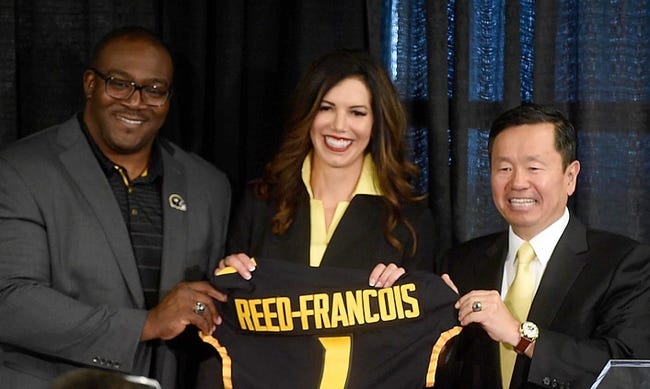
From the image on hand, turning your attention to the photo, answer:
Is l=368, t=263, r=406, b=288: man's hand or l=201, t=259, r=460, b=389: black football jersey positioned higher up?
l=368, t=263, r=406, b=288: man's hand

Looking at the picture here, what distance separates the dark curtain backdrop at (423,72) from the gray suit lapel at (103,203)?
63 cm

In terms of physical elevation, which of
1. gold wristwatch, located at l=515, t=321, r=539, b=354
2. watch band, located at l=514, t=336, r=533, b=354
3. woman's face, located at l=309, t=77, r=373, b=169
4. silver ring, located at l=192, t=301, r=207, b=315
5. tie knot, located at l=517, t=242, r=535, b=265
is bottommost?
watch band, located at l=514, t=336, r=533, b=354

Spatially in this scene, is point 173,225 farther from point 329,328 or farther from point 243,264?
point 329,328

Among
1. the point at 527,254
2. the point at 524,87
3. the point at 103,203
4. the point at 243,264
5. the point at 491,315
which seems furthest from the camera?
the point at 524,87

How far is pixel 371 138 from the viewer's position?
2936mm

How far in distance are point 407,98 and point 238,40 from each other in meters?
0.56

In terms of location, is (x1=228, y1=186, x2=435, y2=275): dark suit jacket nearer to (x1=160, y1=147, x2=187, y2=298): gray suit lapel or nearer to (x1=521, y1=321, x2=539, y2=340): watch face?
(x1=160, y1=147, x2=187, y2=298): gray suit lapel

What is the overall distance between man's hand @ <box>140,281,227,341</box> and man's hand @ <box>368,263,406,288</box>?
365 mm

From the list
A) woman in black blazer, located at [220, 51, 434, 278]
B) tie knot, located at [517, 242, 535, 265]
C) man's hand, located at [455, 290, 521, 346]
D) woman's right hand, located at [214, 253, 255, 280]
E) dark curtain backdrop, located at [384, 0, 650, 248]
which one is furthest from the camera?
dark curtain backdrop, located at [384, 0, 650, 248]

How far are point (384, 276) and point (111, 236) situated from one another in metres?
0.73

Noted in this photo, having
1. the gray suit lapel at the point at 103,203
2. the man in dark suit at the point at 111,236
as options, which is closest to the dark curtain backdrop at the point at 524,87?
the man in dark suit at the point at 111,236

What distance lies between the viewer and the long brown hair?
2.88 meters

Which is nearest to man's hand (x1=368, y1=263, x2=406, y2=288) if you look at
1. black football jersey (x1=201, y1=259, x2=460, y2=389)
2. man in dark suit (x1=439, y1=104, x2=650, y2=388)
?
black football jersey (x1=201, y1=259, x2=460, y2=389)

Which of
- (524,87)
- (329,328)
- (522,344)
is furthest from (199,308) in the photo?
(524,87)
